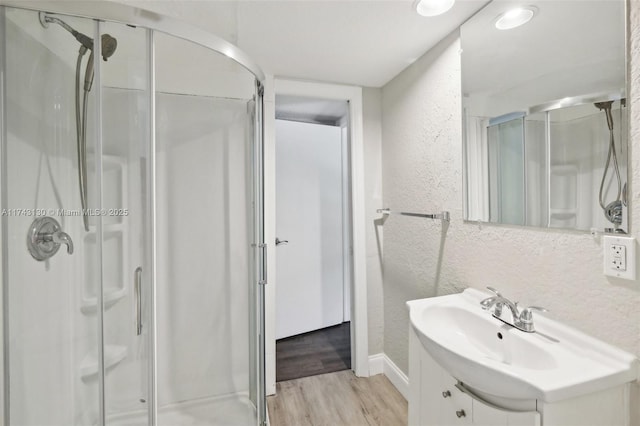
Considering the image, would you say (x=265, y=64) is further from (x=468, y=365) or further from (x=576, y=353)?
(x=576, y=353)

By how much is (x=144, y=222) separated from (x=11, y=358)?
0.57 m

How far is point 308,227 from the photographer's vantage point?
2.86m

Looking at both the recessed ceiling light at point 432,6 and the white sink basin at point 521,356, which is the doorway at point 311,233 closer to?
the recessed ceiling light at point 432,6

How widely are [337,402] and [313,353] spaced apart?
65 cm

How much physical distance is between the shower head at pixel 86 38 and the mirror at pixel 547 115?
147 centimetres

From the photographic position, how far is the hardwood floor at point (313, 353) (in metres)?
2.26

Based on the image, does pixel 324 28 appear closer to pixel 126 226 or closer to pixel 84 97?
pixel 84 97

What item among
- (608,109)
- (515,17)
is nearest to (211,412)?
(608,109)

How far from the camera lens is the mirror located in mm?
910

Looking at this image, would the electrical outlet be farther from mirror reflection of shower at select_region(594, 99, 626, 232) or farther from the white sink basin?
the white sink basin

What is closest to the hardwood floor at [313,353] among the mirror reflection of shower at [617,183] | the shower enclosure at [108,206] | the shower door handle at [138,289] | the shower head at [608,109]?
the shower enclosure at [108,206]

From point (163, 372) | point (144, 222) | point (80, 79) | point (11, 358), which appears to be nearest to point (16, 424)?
point (11, 358)

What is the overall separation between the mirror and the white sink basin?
0.38 metres

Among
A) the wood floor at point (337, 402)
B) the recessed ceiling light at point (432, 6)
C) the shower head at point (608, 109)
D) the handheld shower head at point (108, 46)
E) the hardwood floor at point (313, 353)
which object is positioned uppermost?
the recessed ceiling light at point (432, 6)
